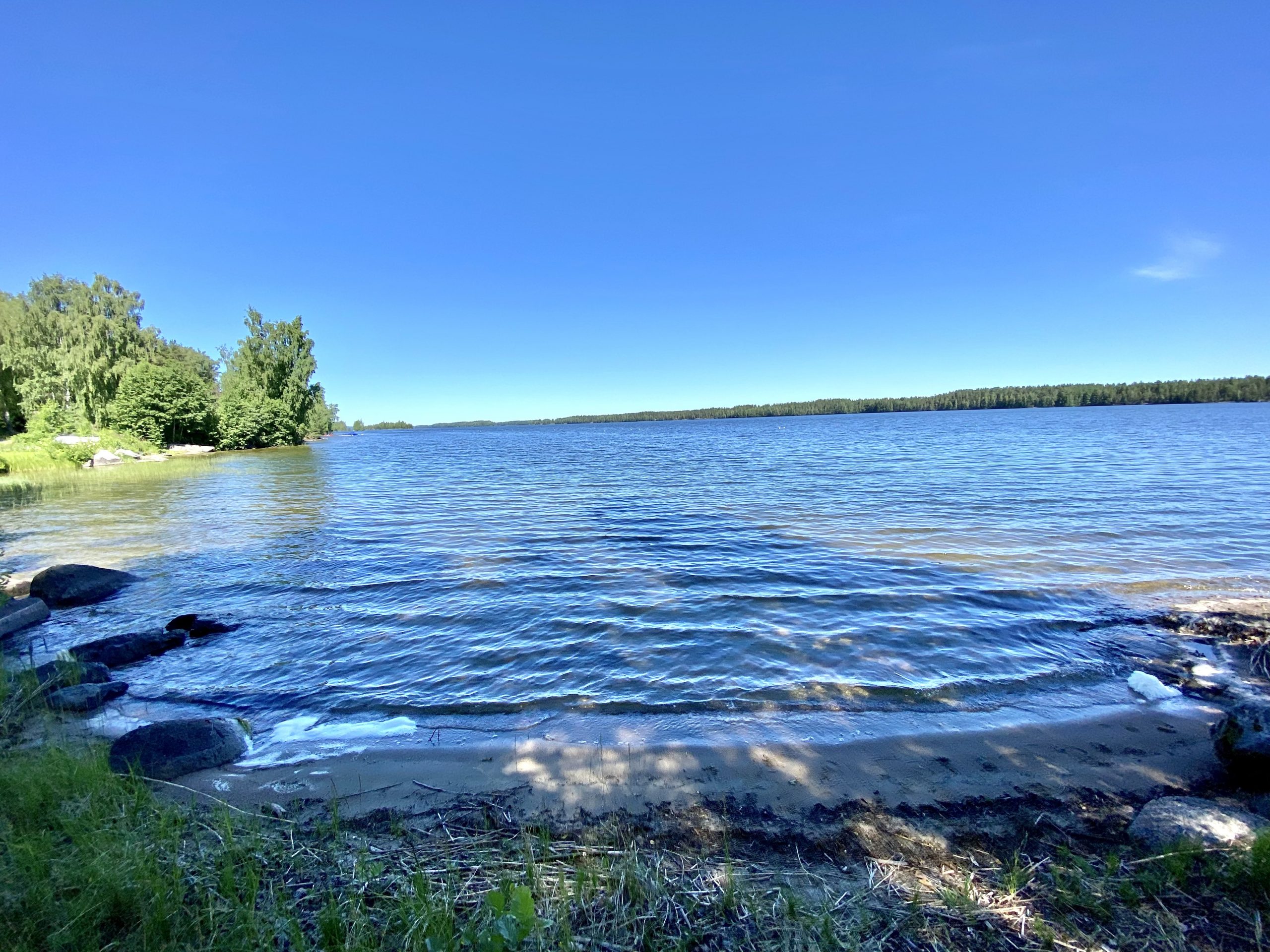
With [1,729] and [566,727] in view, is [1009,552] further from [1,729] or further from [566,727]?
[1,729]

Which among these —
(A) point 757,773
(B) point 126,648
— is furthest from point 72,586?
(A) point 757,773

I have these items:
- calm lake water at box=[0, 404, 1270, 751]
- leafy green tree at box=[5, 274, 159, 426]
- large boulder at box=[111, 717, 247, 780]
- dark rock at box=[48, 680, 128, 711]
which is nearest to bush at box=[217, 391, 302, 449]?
leafy green tree at box=[5, 274, 159, 426]

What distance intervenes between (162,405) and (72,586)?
58.8 meters

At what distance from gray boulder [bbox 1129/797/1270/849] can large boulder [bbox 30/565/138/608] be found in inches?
616

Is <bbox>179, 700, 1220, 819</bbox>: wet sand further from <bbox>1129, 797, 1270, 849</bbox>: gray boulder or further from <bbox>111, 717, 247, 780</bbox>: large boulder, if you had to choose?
<bbox>1129, 797, 1270, 849</bbox>: gray boulder

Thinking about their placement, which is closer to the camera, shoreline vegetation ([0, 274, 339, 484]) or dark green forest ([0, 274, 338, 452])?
shoreline vegetation ([0, 274, 339, 484])

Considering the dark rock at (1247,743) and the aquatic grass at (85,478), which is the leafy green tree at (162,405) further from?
the dark rock at (1247,743)

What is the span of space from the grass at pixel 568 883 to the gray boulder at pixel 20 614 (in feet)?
24.4

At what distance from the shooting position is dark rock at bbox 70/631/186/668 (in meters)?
8.02

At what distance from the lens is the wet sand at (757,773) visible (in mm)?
4719

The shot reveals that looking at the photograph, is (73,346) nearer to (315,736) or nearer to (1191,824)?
(315,736)

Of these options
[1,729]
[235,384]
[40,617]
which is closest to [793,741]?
[1,729]

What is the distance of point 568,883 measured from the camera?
3312 mm

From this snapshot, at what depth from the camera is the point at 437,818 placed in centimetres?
434
